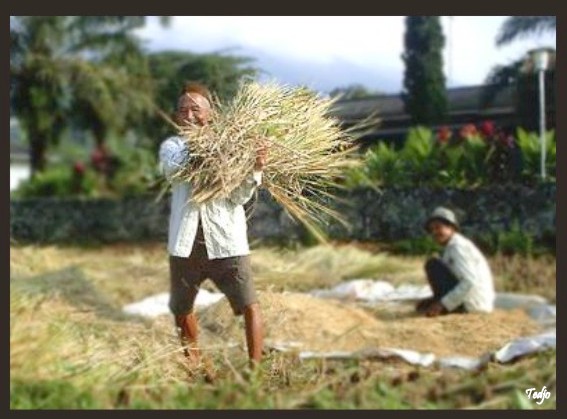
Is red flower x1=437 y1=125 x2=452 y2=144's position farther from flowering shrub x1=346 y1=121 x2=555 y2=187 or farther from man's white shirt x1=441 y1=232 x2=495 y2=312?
man's white shirt x1=441 y1=232 x2=495 y2=312

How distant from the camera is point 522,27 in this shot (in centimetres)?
747

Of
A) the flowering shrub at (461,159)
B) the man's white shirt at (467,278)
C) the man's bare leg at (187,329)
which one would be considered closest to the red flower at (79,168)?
the flowering shrub at (461,159)

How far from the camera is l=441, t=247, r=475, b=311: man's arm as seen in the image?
630 centimetres

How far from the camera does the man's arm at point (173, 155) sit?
3.86 metres

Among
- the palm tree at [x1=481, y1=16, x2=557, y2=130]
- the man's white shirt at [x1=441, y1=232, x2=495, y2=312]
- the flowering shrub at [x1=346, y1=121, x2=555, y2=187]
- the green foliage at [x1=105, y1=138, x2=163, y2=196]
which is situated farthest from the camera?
the green foliage at [x1=105, y1=138, x2=163, y2=196]

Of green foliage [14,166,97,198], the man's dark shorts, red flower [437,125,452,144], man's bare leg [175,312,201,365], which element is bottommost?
green foliage [14,166,97,198]

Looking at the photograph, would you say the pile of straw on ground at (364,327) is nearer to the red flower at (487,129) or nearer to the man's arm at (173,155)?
the man's arm at (173,155)

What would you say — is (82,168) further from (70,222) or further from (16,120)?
(70,222)

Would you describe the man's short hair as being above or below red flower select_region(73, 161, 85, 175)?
above

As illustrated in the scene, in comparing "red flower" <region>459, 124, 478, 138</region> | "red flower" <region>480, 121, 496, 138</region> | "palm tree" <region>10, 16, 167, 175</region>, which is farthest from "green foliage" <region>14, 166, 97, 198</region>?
"red flower" <region>480, 121, 496, 138</region>

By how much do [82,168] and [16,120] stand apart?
121 cm

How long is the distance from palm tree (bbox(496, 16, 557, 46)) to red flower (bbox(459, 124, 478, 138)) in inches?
42.8

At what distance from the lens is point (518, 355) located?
4207 millimetres

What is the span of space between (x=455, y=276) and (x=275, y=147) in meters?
2.71
